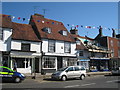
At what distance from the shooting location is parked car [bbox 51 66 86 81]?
19859 millimetres

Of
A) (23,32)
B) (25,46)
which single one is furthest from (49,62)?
(23,32)

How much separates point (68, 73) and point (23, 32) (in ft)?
37.5

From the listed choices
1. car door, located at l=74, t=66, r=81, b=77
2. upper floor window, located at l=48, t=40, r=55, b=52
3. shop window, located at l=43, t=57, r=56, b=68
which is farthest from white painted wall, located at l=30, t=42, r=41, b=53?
car door, located at l=74, t=66, r=81, b=77

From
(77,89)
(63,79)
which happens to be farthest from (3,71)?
(77,89)

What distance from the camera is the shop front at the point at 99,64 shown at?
38.1m

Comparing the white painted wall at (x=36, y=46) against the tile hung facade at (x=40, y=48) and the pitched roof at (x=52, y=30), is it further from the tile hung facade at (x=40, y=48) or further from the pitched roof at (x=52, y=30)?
the pitched roof at (x=52, y=30)

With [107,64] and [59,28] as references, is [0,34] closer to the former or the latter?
[59,28]

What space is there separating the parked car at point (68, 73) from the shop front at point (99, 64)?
15.8 metres

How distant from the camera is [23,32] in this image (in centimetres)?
2808

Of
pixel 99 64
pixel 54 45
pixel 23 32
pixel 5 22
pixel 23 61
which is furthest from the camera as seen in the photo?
pixel 99 64

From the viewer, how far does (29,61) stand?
26.9m

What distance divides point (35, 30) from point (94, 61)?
15730 millimetres

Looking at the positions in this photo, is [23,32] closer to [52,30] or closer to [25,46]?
[25,46]

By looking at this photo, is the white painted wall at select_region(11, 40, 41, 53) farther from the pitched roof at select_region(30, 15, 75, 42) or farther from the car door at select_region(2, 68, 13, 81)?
the car door at select_region(2, 68, 13, 81)
